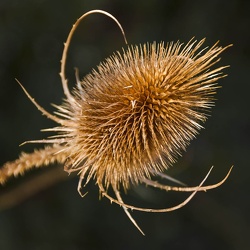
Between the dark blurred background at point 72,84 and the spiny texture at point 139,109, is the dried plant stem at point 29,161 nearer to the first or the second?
the spiny texture at point 139,109

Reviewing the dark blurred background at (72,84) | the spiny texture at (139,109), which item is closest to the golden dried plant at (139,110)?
the spiny texture at (139,109)

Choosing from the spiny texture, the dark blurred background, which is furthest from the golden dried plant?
the dark blurred background

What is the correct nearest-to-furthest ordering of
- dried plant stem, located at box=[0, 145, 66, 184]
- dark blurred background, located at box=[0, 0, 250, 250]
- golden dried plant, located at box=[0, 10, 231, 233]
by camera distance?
golden dried plant, located at box=[0, 10, 231, 233] → dried plant stem, located at box=[0, 145, 66, 184] → dark blurred background, located at box=[0, 0, 250, 250]

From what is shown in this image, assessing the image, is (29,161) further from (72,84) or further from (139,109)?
(72,84)

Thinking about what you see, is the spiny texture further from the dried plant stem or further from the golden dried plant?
the dried plant stem

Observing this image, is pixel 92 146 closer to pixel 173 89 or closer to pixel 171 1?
pixel 173 89

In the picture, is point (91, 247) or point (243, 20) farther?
point (243, 20)

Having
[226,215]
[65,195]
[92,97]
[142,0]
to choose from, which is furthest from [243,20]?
[92,97]
